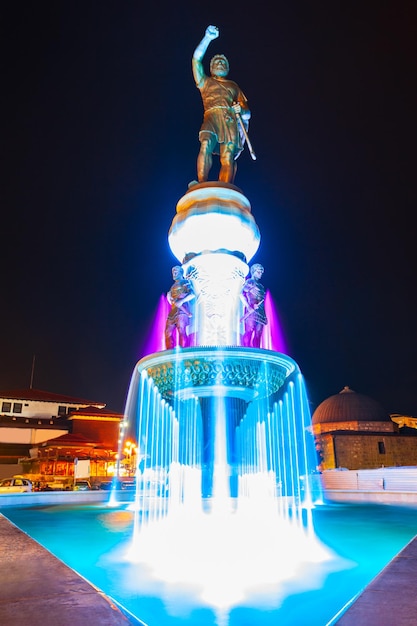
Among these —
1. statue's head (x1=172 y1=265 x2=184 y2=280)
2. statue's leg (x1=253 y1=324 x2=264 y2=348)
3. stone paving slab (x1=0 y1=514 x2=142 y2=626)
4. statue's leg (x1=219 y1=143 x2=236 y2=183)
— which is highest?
statue's leg (x1=219 y1=143 x2=236 y2=183)

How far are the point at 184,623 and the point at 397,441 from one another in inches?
1877

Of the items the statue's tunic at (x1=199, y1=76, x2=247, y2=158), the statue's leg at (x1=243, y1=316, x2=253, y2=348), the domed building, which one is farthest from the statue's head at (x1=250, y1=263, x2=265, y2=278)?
the domed building

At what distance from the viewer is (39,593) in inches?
111

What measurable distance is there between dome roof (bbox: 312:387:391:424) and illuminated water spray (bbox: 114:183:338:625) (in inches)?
1491

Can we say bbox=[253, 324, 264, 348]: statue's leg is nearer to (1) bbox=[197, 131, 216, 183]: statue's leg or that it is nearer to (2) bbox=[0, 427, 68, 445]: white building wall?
(1) bbox=[197, 131, 216, 183]: statue's leg

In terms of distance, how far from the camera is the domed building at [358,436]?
142ft

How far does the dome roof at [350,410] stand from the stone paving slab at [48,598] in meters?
48.5

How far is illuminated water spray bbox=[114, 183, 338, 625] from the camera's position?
6332 mm

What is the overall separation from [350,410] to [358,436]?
221 inches

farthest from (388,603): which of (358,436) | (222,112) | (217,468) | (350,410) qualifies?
(350,410)

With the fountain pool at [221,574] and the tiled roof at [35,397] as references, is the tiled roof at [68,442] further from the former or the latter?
the fountain pool at [221,574]

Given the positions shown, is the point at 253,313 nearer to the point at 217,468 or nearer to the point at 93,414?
the point at 217,468

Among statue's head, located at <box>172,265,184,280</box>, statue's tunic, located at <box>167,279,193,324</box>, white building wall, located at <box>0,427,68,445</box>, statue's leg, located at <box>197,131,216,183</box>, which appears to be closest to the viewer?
statue's tunic, located at <box>167,279,193,324</box>

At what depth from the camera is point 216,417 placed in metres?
10.4
